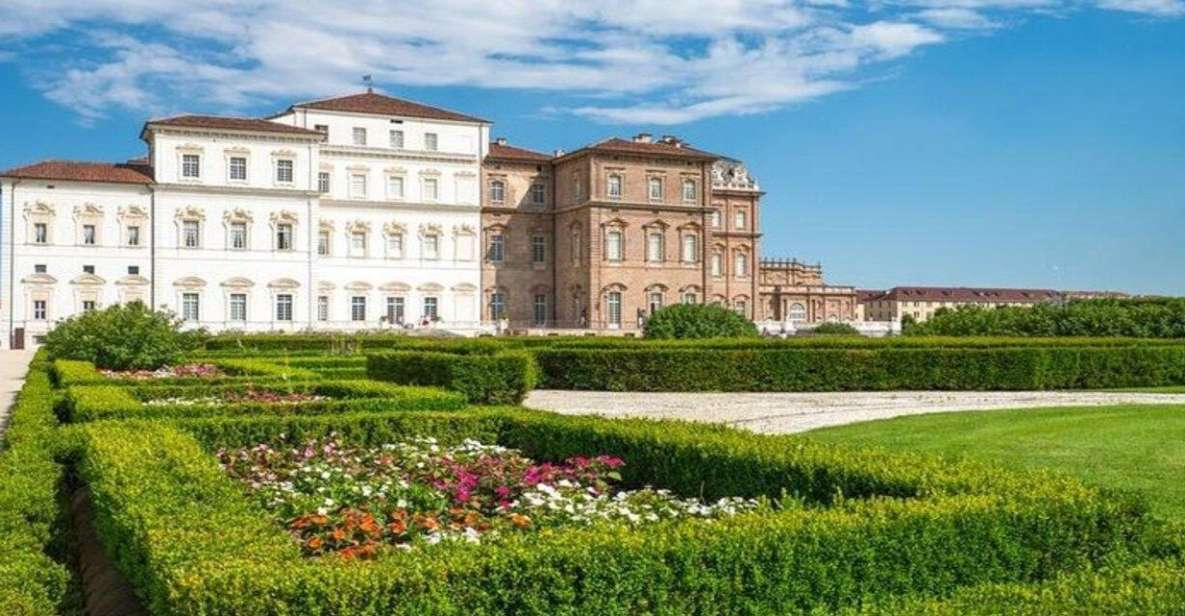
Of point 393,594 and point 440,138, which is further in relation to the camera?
point 440,138

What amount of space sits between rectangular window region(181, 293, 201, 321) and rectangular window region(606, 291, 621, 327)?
17579 mm

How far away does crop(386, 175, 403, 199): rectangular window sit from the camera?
50.9 metres

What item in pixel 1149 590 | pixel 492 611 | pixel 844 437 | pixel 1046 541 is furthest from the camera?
pixel 844 437

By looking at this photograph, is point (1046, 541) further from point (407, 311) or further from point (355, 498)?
point (407, 311)

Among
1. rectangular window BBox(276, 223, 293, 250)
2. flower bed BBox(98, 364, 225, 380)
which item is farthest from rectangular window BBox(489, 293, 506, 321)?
flower bed BBox(98, 364, 225, 380)

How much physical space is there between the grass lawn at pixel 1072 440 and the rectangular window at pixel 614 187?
36.2m

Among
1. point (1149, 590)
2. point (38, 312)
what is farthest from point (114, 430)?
point (38, 312)

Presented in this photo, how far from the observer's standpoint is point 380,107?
5094 cm

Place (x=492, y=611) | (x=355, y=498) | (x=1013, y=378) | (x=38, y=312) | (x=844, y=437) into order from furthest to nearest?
(x=38, y=312) < (x=1013, y=378) < (x=844, y=437) < (x=355, y=498) < (x=492, y=611)

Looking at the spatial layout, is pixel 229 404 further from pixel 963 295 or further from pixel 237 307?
pixel 963 295

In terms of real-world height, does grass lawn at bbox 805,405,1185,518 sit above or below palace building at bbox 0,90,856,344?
below

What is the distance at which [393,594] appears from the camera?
3.91 meters

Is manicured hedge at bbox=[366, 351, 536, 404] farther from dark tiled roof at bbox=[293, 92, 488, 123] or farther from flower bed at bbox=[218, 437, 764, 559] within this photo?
dark tiled roof at bbox=[293, 92, 488, 123]

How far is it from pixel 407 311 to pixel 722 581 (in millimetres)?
47066
